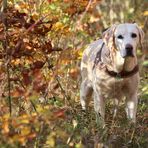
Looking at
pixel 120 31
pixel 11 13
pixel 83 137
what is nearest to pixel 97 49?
pixel 120 31

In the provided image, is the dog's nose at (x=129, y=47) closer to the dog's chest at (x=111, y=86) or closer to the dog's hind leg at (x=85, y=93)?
the dog's chest at (x=111, y=86)

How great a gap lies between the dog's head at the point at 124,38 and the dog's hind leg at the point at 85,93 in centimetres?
104

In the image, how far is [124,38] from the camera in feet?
19.0

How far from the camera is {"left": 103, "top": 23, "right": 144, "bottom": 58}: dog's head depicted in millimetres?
5648

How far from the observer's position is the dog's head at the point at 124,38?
5.65 metres

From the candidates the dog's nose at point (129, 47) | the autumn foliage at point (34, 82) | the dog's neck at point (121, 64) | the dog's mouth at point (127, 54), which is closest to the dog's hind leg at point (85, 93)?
the autumn foliage at point (34, 82)

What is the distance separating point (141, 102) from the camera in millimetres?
7281

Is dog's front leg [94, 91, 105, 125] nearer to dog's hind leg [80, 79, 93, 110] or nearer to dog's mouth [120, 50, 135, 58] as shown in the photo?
dog's mouth [120, 50, 135, 58]

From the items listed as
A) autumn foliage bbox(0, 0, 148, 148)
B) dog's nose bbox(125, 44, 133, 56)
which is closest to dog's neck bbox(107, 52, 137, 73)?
dog's nose bbox(125, 44, 133, 56)

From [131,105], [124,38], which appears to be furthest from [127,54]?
[131,105]

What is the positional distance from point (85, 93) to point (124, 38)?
4.66 ft

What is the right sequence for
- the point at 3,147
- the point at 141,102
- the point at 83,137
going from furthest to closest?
the point at 141,102, the point at 83,137, the point at 3,147

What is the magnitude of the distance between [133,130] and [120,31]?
3.89 feet

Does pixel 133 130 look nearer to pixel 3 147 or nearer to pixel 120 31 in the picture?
pixel 120 31
